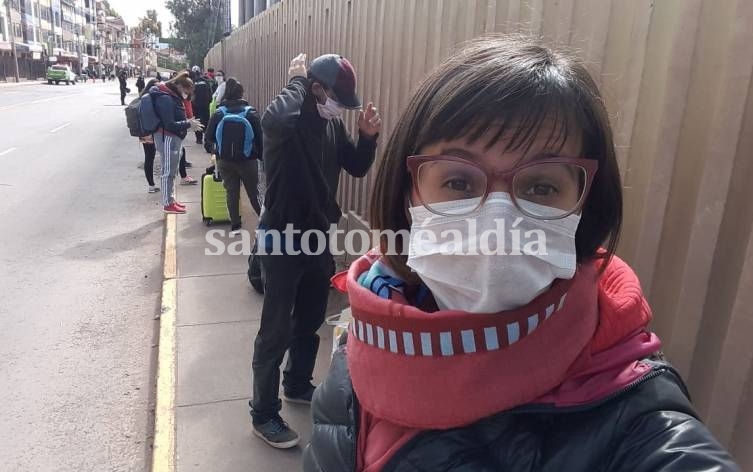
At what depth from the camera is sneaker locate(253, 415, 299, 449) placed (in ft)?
10.0

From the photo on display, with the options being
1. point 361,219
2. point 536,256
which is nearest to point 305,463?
point 536,256

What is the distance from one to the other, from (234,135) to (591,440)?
5.91m

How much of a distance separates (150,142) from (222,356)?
5.82m

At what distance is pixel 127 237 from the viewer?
7070mm

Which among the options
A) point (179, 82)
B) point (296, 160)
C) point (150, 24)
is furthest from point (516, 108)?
point (150, 24)

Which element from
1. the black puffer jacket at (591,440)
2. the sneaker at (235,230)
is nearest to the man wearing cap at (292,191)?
the black puffer jacket at (591,440)

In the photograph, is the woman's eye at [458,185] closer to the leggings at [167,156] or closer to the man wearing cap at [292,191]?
the man wearing cap at [292,191]

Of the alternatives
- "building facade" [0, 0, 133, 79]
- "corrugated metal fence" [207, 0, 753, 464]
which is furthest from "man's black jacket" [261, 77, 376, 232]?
"building facade" [0, 0, 133, 79]

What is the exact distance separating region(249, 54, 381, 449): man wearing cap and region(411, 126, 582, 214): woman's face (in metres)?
1.88

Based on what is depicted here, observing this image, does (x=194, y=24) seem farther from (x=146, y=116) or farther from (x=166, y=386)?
(x=166, y=386)

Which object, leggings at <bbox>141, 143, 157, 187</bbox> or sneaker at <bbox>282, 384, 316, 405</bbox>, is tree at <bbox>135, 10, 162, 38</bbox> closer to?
leggings at <bbox>141, 143, 157, 187</bbox>

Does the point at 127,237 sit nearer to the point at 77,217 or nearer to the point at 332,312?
the point at 77,217

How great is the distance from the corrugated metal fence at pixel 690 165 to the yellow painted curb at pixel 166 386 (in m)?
2.40

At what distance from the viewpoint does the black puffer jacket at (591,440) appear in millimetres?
825
